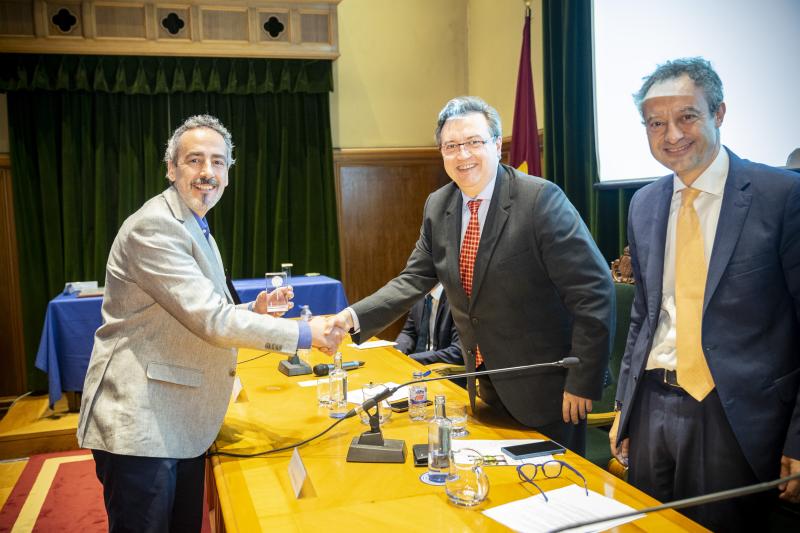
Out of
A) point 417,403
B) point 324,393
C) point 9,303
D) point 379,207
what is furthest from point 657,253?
point 9,303

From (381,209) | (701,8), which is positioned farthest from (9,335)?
(701,8)

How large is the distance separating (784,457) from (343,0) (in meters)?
5.66

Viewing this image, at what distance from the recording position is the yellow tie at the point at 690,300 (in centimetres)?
161

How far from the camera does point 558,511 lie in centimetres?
140

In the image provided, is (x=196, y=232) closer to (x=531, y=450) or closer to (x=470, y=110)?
(x=470, y=110)

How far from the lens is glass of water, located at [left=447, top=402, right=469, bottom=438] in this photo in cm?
189

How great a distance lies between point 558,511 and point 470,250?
90cm

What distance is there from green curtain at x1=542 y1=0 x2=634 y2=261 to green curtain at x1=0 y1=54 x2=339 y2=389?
2248 millimetres

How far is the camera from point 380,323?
239 centimetres

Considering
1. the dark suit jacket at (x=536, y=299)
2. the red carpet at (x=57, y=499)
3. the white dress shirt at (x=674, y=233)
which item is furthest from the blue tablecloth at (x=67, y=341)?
the white dress shirt at (x=674, y=233)

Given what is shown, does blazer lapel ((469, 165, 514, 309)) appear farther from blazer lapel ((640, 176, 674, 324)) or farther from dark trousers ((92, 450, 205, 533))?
dark trousers ((92, 450, 205, 533))

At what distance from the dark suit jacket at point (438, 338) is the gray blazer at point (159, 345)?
1.62 meters

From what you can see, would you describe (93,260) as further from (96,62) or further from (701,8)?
(701,8)

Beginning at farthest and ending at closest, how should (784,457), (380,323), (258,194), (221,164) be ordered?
(258,194)
(380,323)
(221,164)
(784,457)
